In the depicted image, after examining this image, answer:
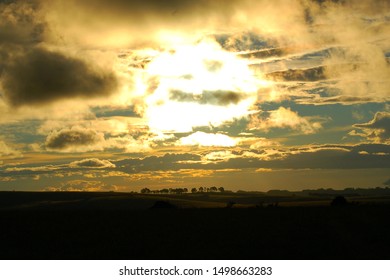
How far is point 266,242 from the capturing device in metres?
31.0

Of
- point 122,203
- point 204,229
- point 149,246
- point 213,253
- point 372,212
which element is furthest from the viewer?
point 122,203

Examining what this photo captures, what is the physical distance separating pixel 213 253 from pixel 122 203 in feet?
269

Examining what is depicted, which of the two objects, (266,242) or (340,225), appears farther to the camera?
(340,225)

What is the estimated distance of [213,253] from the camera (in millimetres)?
27562

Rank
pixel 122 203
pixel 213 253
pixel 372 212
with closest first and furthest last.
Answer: pixel 213 253
pixel 372 212
pixel 122 203

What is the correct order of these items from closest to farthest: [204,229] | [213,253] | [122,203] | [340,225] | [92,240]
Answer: [213,253]
[92,240]
[204,229]
[340,225]
[122,203]

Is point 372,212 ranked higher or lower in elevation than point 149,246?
higher

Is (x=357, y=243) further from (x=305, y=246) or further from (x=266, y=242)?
(x=266, y=242)

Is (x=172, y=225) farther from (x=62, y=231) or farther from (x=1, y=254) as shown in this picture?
(x=1, y=254)

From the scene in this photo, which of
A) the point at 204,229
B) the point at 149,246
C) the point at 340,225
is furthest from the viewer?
the point at 340,225

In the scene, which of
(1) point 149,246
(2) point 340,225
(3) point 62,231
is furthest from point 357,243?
(3) point 62,231

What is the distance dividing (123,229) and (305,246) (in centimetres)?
1362
